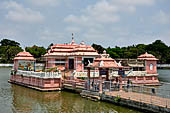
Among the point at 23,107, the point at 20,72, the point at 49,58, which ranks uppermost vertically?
the point at 49,58

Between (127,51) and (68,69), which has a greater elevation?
(127,51)

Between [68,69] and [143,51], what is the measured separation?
54333 millimetres

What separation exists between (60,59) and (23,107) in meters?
15.4

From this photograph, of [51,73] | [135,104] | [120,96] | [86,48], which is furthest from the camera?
[86,48]

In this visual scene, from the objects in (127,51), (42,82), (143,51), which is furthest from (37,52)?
(42,82)

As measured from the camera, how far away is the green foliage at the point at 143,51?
77.0 m

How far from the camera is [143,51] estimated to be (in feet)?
266

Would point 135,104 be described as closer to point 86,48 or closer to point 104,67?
point 104,67

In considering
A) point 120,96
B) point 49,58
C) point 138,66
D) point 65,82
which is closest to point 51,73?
point 65,82

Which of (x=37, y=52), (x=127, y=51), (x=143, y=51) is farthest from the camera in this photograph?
(x=37, y=52)

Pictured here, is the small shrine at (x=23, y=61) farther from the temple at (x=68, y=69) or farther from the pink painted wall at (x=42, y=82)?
the pink painted wall at (x=42, y=82)

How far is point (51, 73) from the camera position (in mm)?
25578

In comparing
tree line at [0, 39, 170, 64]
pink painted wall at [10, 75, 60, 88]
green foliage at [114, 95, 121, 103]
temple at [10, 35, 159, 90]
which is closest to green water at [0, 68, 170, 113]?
green foliage at [114, 95, 121, 103]

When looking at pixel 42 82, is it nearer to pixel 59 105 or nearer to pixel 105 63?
pixel 59 105
